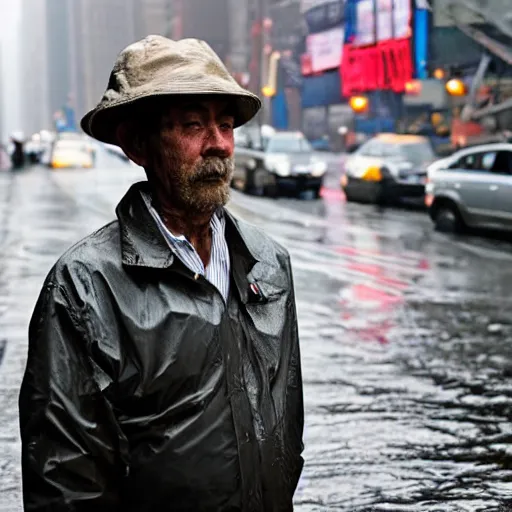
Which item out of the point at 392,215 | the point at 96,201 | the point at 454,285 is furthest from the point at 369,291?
the point at 96,201

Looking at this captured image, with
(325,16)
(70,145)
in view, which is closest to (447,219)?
(70,145)

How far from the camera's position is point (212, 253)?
2.78 meters

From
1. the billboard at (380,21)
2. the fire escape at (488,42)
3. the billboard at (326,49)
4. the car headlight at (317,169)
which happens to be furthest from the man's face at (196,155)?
the billboard at (326,49)

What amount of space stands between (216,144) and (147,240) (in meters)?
0.27

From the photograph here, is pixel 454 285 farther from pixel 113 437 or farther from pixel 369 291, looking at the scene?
pixel 113 437

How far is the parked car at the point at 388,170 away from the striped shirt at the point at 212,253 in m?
23.7

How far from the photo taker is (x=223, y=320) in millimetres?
2586

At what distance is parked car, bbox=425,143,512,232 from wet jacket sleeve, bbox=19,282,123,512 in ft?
55.6

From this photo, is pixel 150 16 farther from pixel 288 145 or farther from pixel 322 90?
pixel 288 145

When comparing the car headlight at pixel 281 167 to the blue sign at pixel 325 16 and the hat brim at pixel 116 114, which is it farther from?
the blue sign at pixel 325 16

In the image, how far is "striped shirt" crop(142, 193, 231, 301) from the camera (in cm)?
268

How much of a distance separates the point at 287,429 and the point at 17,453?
160 inches

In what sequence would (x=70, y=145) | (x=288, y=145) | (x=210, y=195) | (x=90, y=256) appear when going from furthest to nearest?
(x=70, y=145), (x=288, y=145), (x=210, y=195), (x=90, y=256)

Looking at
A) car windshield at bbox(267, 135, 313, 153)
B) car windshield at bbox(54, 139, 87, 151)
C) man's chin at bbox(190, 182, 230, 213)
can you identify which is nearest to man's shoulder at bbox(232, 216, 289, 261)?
man's chin at bbox(190, 182, 230, 213)
